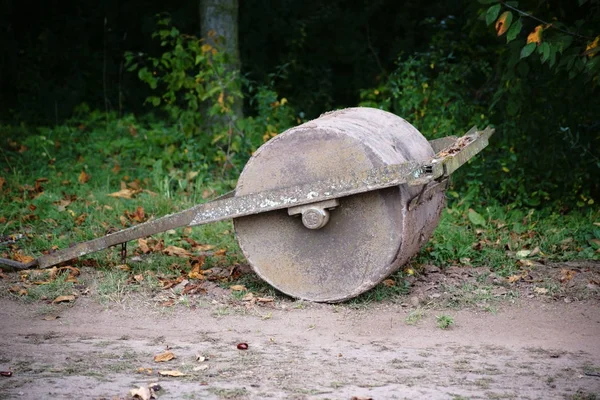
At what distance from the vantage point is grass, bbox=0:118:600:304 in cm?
584

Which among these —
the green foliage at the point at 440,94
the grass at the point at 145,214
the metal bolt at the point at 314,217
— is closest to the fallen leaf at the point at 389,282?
the grass at the point at 145,214

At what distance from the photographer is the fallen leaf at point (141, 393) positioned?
3449 mm

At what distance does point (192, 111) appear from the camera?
877cm

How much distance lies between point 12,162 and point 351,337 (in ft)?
17.2

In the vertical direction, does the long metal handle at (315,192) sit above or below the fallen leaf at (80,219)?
above

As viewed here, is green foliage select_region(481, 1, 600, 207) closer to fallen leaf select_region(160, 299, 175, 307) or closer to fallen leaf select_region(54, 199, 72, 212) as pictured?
fallen leaf select_region(160, 299, 175, 307)

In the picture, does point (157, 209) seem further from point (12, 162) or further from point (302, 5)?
point (302, 5)

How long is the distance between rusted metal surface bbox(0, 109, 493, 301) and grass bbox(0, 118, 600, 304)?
0.34m

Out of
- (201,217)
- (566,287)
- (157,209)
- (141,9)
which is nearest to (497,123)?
(566,287)

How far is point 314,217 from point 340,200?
0.73 ft

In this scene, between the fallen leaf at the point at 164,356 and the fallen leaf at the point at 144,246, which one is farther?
the fallen leaf at the point at 144,246

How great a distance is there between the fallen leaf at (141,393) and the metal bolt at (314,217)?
1.58 m

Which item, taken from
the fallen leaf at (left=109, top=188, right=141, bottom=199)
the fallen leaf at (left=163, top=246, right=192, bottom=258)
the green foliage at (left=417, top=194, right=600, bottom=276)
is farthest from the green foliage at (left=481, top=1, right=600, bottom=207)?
the fallen leaf at (left=109, top=188, right=141, bottom=199)

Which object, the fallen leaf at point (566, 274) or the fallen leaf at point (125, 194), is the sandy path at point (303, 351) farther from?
the fallen leaf at point (125, 194)
